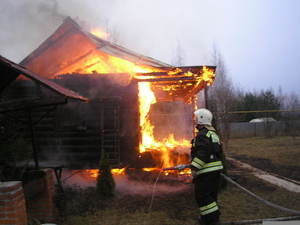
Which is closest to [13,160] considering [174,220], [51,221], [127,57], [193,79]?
[51,221]

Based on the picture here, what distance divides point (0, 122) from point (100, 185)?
288 centimetres

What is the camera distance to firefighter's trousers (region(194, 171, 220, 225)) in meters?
4.58

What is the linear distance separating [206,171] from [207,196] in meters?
0.46

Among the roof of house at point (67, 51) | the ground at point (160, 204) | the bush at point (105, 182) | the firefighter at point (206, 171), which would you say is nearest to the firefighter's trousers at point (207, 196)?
the firefighter at point (206, 171)

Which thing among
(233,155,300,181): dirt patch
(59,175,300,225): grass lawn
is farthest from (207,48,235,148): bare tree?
(59,175,300,225): grass lawn

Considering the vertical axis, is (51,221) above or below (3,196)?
A: below

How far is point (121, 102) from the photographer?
947cm

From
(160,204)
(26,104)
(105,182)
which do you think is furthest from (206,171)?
(26,104)

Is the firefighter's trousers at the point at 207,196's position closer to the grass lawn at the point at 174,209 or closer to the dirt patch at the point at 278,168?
the grass lawn at the point at 174,209

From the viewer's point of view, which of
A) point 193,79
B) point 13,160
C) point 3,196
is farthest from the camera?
point 193,79

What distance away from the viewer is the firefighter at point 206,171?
4.60 m

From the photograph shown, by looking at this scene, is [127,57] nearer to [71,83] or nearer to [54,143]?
[71,83]

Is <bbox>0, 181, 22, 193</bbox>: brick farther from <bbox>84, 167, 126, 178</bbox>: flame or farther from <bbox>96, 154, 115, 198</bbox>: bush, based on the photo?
<bbox>84, 167, 126, 178</bbox>: flame

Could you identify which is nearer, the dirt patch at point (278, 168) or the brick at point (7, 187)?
the brick at point (7, 187)
